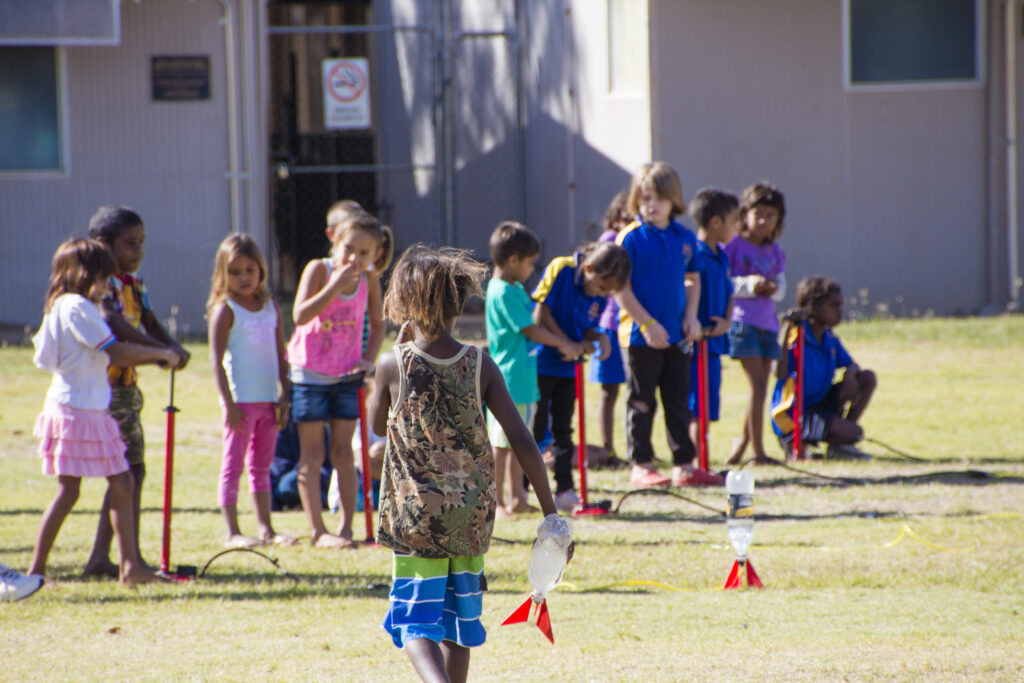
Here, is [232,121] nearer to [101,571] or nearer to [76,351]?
[101,571]

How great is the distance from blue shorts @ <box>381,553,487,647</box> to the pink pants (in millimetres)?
2751

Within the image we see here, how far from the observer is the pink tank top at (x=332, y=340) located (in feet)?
20.4

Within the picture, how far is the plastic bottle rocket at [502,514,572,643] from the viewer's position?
11.8 ft

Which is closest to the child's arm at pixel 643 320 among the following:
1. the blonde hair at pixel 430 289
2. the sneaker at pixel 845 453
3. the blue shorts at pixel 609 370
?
the blue shorts at pixel 609 370

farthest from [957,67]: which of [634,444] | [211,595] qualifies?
[211,595]

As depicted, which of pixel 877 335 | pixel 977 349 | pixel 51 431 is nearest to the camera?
pixel 51 431

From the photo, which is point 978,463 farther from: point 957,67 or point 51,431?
point 957,67

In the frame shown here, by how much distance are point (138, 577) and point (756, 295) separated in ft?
14.8

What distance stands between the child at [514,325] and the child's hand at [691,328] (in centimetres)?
115

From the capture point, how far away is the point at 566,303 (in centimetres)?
711

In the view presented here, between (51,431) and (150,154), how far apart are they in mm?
10646

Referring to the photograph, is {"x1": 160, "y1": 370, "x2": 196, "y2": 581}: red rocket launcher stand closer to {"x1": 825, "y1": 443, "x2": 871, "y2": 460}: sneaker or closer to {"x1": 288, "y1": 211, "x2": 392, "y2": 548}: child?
{"x1": 288, "y1": 211, "x2": 392, "y2": 548}: child

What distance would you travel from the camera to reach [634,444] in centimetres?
785

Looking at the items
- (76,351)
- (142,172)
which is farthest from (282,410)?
(142,172)
